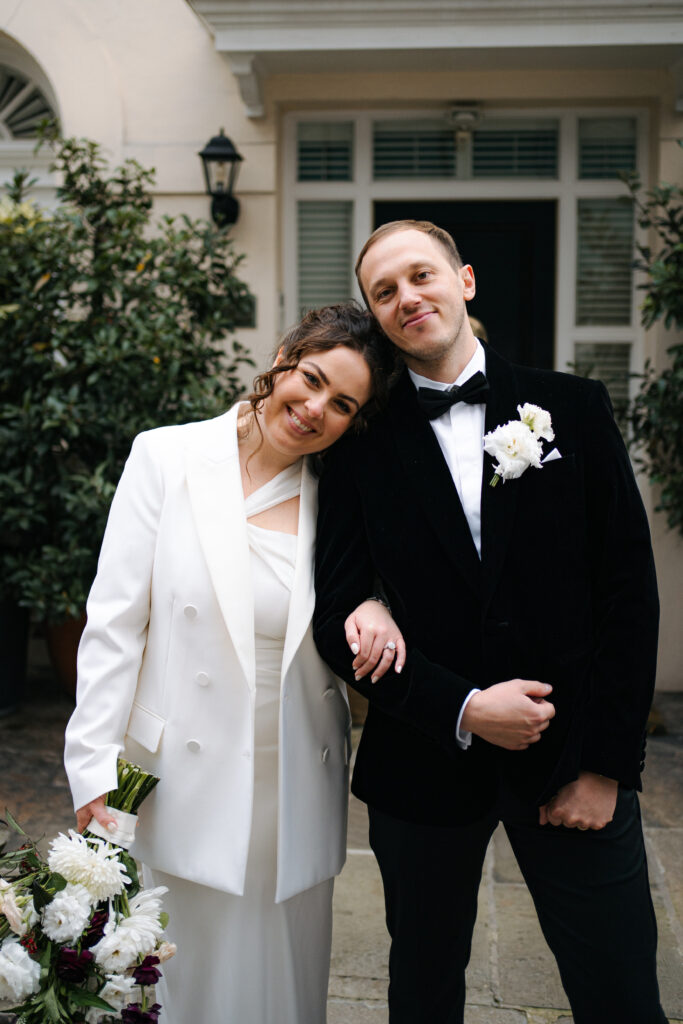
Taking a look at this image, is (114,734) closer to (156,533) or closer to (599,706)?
(156,533)

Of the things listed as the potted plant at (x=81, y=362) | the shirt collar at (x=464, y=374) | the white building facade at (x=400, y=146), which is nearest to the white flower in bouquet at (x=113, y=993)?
the shirt collar at (x=464, y=374)

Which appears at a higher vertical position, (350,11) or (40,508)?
(350,11)

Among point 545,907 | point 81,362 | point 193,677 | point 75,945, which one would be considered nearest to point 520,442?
point 193,677

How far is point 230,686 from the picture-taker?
204 centimetres

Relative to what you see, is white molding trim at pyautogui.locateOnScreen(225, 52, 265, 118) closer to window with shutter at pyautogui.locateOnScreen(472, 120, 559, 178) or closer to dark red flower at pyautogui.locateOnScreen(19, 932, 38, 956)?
window with shutter at pyautogui.locateOnScreen(472, 120, 559, 178)

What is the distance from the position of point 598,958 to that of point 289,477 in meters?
1.24

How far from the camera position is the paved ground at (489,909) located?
9.06ft

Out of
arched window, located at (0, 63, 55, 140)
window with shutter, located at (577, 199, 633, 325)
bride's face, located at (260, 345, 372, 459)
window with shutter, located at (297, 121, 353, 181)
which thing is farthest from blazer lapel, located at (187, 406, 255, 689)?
arched window, located at (0, 63, 55, 140)

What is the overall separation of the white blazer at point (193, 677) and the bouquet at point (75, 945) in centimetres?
34

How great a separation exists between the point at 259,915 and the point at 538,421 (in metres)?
1.30

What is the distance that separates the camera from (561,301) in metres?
5.82

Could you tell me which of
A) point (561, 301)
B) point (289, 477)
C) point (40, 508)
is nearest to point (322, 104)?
point (561, 301)

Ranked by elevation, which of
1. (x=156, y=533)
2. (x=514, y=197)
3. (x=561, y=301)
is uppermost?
(x=514, y=197)

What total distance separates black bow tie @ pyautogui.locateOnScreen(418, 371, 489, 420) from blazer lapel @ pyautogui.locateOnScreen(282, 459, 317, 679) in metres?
0.36
